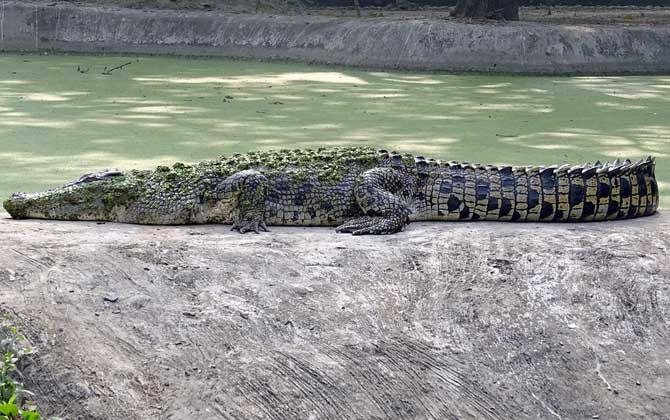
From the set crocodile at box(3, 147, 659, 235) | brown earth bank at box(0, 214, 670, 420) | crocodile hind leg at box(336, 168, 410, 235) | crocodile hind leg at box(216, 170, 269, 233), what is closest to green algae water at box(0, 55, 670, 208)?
crocodile at box(3, 147, 659, 235)

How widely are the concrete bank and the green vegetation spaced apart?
10260 millimetres

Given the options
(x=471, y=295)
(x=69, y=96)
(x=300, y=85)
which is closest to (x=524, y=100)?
(x=300, y=85)

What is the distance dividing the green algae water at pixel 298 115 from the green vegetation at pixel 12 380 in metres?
2.31

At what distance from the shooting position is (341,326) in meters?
3.42

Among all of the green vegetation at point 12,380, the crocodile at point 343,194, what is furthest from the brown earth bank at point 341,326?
the crocodile at point 343,194

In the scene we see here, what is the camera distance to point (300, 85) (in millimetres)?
10867

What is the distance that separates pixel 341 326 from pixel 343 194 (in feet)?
4.03

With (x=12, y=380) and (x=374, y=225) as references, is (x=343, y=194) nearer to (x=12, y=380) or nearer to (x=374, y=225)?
(x=374, y=225)

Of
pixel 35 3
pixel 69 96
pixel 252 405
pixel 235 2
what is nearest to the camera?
pixel 252 405

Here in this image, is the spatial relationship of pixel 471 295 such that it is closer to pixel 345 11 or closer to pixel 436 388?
pixel 436 388

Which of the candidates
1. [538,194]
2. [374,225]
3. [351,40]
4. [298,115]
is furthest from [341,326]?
[351,40]

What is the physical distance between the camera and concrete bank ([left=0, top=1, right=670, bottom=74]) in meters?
13.0

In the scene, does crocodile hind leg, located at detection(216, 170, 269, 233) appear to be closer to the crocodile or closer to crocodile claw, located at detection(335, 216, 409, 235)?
the crocodile

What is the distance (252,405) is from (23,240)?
1.24 m
